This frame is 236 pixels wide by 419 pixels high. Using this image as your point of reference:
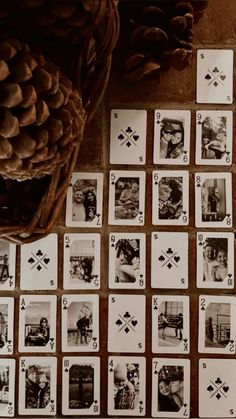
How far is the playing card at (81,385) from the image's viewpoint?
138 centimetres

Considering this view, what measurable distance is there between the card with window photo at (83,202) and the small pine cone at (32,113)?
36cm

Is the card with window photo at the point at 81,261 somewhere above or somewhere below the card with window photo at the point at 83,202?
below

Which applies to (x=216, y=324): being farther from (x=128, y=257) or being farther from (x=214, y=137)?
(x=214, y=137)

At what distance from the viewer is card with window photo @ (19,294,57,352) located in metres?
1.39

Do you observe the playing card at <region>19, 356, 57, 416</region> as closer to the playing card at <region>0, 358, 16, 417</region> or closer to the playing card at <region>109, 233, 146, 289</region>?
the playing card at <region>0, 358, 16, 417</region>

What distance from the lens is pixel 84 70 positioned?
110cm

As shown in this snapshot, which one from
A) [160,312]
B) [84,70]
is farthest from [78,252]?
[84,70]

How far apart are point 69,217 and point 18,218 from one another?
20 cm

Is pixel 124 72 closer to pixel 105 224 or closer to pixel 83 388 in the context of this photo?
pixel 105 224

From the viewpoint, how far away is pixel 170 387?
1392 millimetres

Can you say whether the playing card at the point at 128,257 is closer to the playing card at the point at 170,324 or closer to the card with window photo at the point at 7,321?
the playing card at the point at 170,324

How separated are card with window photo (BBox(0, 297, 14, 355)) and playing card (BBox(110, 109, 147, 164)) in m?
0.37

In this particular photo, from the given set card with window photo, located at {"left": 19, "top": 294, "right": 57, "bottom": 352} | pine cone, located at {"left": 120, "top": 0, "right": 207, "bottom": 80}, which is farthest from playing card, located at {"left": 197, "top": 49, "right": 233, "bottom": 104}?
card with window photo, located at {"left": 19, "top": 294, "right": 57, "bottom": 352}

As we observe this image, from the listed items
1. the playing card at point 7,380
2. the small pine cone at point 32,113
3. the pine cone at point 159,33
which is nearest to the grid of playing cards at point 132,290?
the playing card at point 7,380
